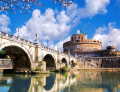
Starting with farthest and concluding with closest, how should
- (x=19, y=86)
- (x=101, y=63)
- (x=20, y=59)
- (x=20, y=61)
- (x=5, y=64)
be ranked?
(x=101, y=63), (x=5, y=64), (x=20, y=61), (x=20, y=59), (x=19, y=86)

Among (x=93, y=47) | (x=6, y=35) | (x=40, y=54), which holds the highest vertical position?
(x=93, y=47)

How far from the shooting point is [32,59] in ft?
101

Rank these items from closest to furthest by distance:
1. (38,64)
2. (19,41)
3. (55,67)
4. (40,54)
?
(19,41) → (38,64) → (40,54) → (55,67)

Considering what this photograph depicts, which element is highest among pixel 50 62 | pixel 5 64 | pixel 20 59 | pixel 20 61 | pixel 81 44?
pixel 81 44

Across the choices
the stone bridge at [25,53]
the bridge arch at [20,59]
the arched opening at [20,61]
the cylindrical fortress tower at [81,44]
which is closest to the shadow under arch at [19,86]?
the stone bridge at [25,53]

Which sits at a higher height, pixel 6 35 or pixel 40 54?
pixel 6 35

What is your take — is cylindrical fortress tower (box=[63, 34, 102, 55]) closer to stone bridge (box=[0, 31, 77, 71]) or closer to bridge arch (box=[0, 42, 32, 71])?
stone bridge (box=[0, 31, 77, 71])

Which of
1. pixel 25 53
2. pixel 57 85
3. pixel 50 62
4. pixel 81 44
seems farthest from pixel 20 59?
pixel 81 44

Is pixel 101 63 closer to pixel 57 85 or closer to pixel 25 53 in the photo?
pixel 25 53

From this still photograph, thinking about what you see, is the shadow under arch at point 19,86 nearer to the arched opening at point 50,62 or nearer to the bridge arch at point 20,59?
the bridge arch at point 20,59

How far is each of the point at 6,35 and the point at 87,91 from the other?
15.0m

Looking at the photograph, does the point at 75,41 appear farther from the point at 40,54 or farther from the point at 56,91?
the point at 56,91

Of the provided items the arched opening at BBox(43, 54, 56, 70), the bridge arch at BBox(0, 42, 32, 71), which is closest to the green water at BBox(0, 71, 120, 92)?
the bridge arch at BBox(0, 42, 32, 71)

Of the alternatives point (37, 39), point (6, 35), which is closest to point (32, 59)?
point (37, 39)
